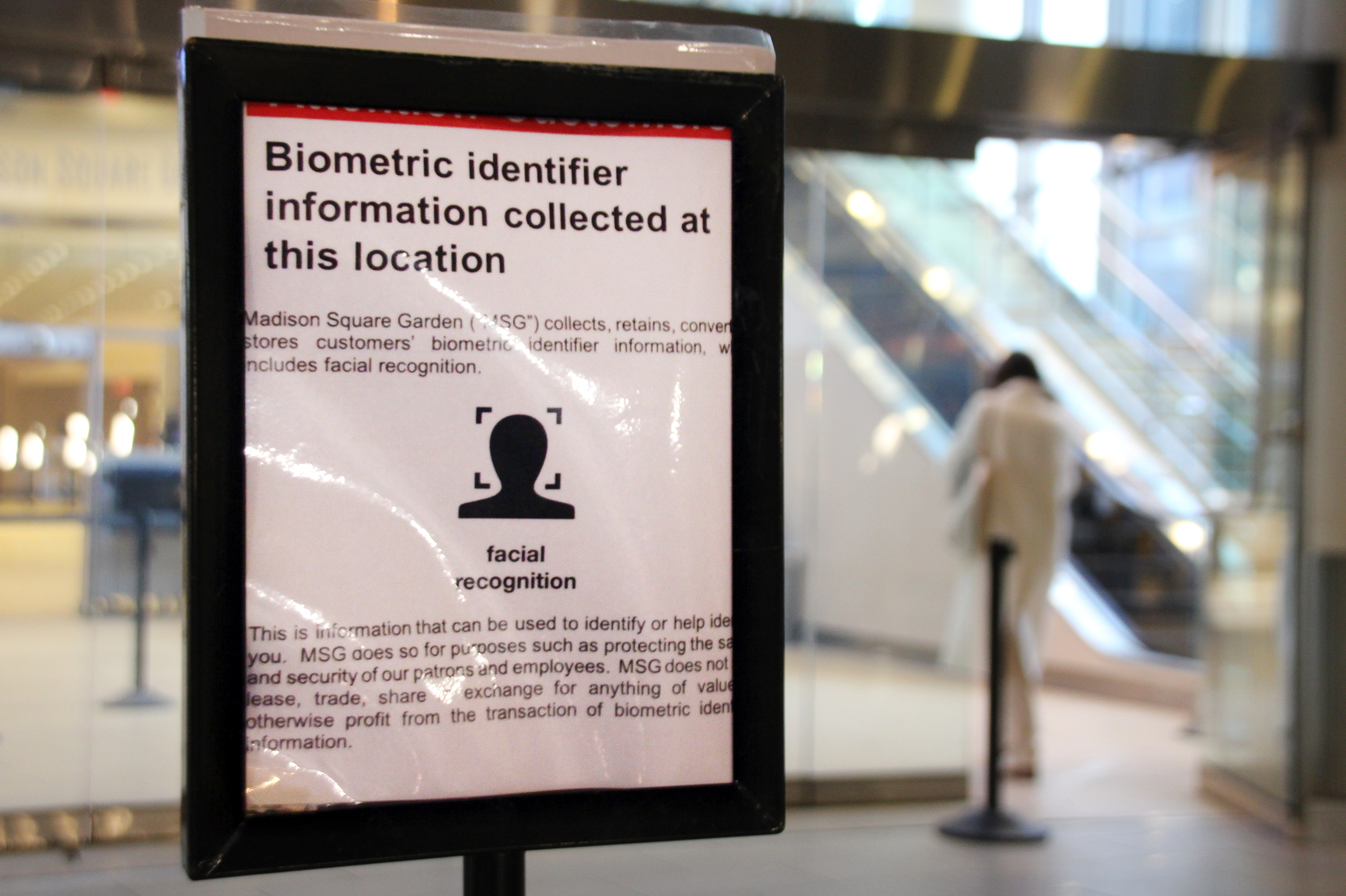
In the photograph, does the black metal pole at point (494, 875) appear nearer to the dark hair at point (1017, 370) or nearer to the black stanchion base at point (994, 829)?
the black stanchion base at point (994, 829)

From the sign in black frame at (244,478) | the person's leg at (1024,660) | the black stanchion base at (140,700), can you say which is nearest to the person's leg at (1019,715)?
the person's leg at (1024,660)

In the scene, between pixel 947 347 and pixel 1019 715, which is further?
pixel 947 347

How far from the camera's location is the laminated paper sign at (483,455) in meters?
1.47

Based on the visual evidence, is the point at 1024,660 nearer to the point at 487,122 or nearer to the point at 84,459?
the point at 84,459

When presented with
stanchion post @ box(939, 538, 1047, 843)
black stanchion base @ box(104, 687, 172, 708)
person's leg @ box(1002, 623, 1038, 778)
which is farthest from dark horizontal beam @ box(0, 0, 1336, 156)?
black stanchion base @ box(104, 687, 172, 708)

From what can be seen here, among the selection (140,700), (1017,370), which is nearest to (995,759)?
(1017,370)

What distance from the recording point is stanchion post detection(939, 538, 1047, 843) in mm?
4535

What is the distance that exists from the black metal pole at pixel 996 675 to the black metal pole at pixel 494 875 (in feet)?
10.5

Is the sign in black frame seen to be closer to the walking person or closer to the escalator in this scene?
the escalator

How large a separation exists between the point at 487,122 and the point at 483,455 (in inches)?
14.9

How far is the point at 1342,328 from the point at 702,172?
406 cm

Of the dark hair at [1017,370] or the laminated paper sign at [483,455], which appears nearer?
the laminated paper sign at [483,455]

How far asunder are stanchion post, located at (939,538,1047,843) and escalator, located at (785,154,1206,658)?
1.47m

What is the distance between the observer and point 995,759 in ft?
15.2
